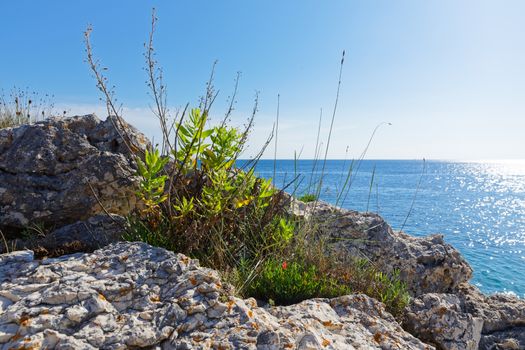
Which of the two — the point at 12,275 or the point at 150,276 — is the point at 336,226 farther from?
the point at 12,275

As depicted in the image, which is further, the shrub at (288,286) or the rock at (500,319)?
the rock at (500,319)

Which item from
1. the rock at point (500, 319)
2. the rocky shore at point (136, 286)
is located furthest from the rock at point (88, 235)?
the rock at point (500, 319)

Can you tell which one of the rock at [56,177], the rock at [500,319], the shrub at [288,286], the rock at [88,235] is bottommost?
the rock at [500,319]

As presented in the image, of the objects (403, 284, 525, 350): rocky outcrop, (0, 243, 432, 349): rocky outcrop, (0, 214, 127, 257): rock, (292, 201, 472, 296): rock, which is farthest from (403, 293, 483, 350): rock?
(0, 214, 127, 257): rock

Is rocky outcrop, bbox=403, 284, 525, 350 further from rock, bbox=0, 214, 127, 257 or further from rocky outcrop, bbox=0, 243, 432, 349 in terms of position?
rock, bbox=0, 214, 127, 257

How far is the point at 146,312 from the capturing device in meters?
2.35

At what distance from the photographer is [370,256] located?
5.29m

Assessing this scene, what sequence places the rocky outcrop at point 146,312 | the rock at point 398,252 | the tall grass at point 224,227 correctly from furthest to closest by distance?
1. the rock at point 398,252
2. the tall grass at point 224,227
3. the rocky outcrop at point 146,312

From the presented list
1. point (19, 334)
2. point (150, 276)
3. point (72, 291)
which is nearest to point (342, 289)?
point (150, 276)

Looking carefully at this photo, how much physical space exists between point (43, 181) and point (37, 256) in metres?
1.64

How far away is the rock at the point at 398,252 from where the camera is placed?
5.21 meters

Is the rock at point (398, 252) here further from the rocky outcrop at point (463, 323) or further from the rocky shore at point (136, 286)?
the rocky outcrop at point (463, 323)

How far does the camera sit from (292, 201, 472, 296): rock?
5215 millimetres

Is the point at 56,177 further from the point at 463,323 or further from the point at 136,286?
the point at 463,323
